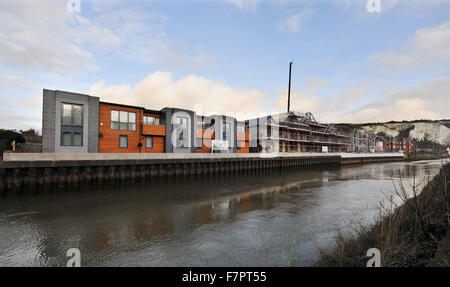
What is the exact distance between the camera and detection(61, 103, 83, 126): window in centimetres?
2080

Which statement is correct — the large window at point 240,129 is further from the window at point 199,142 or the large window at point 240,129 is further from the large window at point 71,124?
the large window at point 71,124

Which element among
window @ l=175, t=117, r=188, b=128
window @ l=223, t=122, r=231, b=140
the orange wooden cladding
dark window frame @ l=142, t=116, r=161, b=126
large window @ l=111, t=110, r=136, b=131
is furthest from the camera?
window @ l=223, t=122, r=231, b=140

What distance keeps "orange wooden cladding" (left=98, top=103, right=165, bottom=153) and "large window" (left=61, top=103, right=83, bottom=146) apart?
1.81 m

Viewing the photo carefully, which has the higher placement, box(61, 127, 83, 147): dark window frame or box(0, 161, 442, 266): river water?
box(61, 127, 83, 147): dark window frame

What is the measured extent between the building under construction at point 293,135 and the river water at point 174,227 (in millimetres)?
27272

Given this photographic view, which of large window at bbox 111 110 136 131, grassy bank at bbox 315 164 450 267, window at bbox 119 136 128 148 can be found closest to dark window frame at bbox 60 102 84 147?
large window at bbox 111 110 136 131

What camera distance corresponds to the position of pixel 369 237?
5.29 m

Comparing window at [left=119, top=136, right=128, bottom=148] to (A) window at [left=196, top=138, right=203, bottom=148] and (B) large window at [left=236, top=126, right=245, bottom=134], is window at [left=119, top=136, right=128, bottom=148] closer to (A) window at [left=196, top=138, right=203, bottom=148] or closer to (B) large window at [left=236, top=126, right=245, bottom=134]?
(A) window at [left=196, top=138, right=203, bottom=148]

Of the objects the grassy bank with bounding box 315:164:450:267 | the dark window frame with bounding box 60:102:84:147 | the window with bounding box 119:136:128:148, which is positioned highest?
the dark window frame with bounding box 60:102:84:147

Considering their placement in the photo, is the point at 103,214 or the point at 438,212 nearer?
the point at 438,212

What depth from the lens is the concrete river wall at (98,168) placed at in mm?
14641
